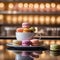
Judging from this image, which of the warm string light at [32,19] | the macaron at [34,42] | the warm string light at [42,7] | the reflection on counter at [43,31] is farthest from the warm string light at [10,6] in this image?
the macaron at [34,42]

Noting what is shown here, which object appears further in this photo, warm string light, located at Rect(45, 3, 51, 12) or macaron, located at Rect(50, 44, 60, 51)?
warm string light, located at Rect(45, 3, 51, 12)

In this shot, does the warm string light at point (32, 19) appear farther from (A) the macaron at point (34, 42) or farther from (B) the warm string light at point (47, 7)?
(A) the macaron at point (34, 42)

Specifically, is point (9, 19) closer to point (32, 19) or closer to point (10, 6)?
point (10, 6)

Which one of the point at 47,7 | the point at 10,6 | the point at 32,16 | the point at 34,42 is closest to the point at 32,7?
the point at 32,16

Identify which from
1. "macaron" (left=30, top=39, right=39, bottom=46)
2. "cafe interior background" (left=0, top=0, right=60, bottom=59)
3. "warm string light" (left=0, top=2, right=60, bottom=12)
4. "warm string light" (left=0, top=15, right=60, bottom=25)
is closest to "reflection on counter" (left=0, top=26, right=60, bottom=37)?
"cafe interior background" (left=0, top=0, right=60, bottom=59)

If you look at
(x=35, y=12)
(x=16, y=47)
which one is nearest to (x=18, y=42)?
(x=16, y=47)

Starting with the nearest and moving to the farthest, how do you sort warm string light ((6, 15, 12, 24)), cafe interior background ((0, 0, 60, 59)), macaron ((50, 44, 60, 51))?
macaron ((50, 44, 60, 51)), cafe interior background ((0, 0, 60, 59)), warm string light ((6, 15, 12, 24))

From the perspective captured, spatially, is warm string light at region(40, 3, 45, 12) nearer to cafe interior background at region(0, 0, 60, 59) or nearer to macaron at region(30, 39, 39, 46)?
cafe interior background at region(0, 0, 60, 59)

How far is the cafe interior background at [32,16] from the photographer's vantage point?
4590mm

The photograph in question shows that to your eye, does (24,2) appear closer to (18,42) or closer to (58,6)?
(58,6)

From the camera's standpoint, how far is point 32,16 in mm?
4723

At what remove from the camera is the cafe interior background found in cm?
459

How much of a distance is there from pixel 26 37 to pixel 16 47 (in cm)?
14

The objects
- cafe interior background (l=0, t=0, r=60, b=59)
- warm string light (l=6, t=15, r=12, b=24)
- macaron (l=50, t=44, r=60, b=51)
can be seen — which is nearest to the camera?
macaron (l=50, t=44, r=60, b=51)
